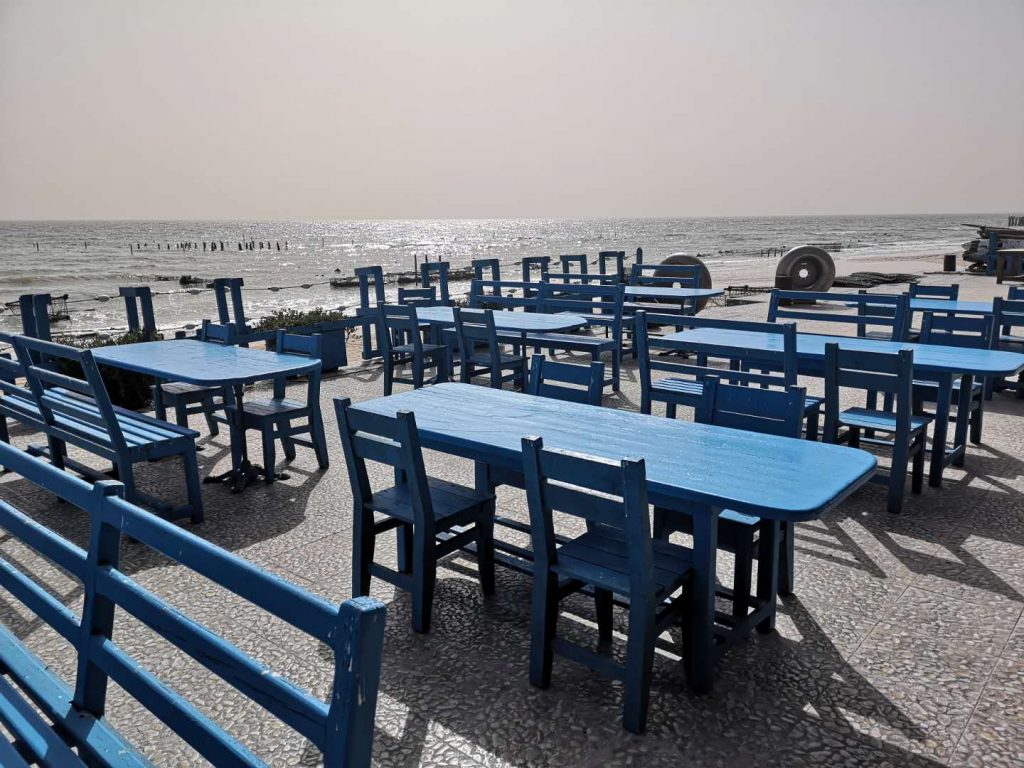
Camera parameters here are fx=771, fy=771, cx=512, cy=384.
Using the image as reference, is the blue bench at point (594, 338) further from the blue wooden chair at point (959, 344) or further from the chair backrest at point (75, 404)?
the chair backrest at point (75, 404)

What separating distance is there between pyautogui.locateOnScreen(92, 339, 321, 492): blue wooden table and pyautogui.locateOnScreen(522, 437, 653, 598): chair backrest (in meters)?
2.59

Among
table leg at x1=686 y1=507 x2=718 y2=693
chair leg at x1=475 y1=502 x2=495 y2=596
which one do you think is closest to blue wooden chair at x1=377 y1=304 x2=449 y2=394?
chair leg at x1=475 y1=502 x2=495 y2=596

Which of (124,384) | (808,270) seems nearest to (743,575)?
(124,384)

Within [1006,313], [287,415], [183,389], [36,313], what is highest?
[36,313]

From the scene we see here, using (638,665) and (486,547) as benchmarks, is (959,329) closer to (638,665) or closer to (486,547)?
(486,547)

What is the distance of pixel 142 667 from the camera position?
1761 mm

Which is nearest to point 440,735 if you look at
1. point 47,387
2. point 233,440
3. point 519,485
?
point 519,485

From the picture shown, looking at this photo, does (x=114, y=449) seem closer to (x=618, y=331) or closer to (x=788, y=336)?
(x=788, y=336)

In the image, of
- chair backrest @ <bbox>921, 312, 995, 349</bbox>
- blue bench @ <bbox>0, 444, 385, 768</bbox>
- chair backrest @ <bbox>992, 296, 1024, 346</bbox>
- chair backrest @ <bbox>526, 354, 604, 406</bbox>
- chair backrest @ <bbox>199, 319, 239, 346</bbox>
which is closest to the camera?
blue bench @ <bbox>0, 444, 385, 768</bbox>

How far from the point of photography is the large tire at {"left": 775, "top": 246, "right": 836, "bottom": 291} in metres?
17.4

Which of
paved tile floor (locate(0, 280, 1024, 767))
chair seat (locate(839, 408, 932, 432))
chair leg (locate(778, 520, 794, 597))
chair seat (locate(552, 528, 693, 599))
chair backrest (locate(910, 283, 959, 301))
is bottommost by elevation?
paved tile floor (locate(0, 280, 1024, 767))

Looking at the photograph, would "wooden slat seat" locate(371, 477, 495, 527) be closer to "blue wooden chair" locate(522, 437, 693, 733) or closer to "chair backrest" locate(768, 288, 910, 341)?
"blue wooden chair" locate(522, 437, 693, 733)

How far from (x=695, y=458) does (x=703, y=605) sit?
0.54 meters

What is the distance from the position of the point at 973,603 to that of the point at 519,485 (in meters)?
2.10
